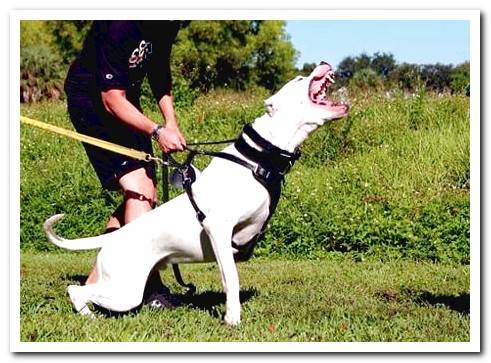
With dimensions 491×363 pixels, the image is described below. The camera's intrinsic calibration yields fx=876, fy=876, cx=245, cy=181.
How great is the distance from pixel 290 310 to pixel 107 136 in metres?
1.33

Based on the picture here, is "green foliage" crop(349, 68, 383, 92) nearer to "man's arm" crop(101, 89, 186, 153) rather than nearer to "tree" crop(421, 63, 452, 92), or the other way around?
"tree" crop(421, 63, 452, 92)

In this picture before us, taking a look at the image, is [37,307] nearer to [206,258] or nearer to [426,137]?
[206,258]

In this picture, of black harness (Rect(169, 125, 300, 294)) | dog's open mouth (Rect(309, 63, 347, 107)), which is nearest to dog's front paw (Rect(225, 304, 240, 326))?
black harness (Rect(169, 125, 300, 294))

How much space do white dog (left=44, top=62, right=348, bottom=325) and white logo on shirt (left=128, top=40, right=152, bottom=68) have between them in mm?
668

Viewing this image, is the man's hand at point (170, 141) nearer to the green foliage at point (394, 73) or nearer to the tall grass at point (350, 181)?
the tall grass at point (350, 181)

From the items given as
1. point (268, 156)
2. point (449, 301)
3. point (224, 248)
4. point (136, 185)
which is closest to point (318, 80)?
point (268, 156)

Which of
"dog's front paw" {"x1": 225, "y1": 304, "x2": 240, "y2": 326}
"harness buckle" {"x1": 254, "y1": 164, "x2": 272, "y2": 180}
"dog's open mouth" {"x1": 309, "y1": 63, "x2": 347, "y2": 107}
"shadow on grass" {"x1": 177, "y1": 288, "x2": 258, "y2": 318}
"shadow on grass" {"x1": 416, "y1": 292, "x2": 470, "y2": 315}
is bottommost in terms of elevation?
"shadow on grass" {"x1": 416, "y1": 292, "x2": 470, "y2": 315}

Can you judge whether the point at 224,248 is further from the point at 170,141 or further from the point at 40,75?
the point at 40,75

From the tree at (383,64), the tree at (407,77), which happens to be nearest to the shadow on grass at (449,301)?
the tree at (407,77)

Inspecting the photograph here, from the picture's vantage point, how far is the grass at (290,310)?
13.6 ft

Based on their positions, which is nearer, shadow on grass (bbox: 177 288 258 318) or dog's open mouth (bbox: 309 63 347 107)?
dog's open mouth (bbox: 309 63 347 107)

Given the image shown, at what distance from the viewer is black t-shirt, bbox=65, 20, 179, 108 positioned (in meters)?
4.31

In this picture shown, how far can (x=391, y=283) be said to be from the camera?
5547mm
